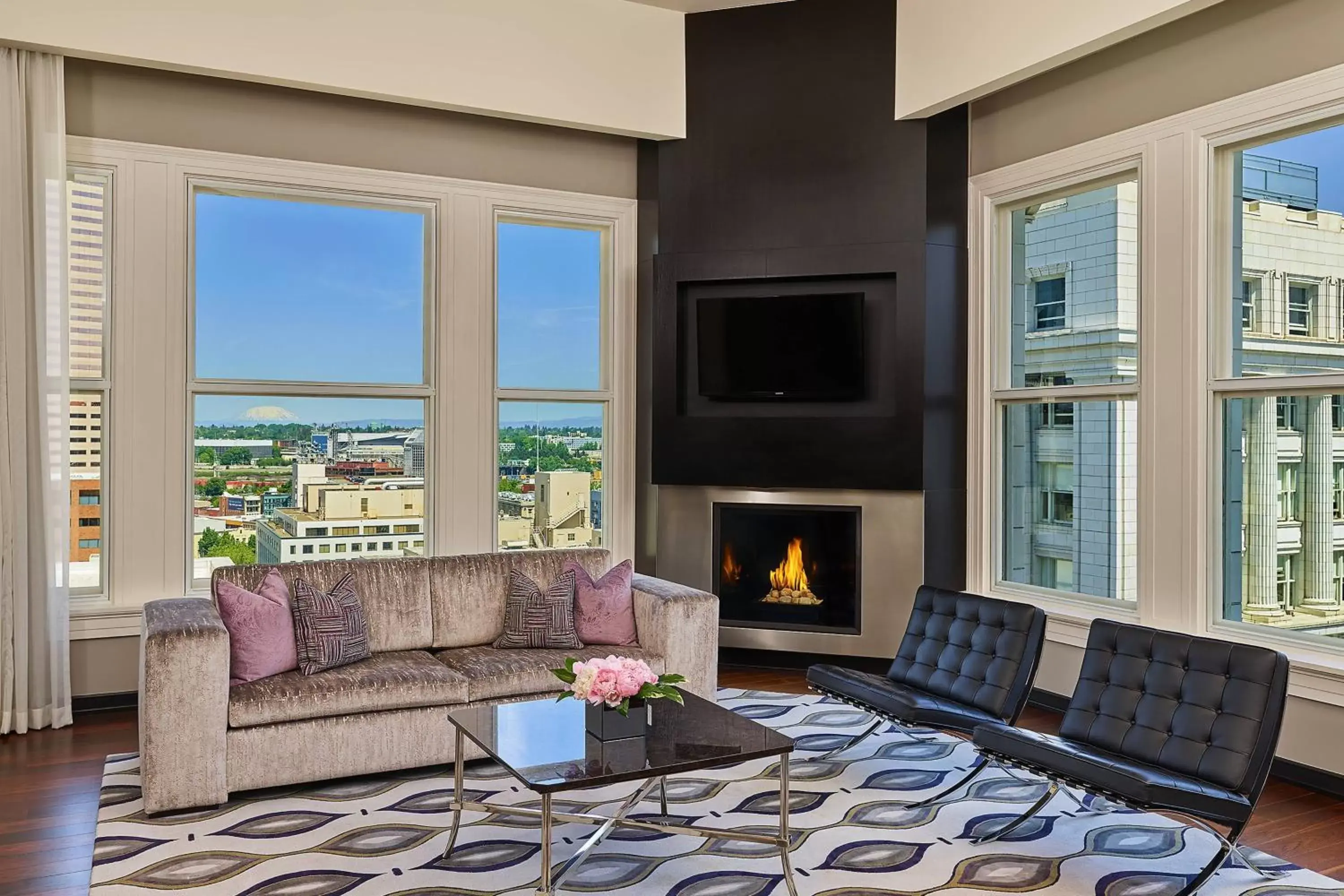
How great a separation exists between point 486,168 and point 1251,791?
479 centimetres

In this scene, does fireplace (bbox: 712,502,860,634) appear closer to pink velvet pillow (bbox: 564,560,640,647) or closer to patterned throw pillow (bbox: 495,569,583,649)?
pink velvet pillow (bbox: 564,560,640,647)

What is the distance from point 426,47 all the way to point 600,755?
3.95m

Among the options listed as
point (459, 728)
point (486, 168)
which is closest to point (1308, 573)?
point (459, 728)

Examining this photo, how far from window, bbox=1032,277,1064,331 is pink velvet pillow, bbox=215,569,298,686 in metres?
4.03

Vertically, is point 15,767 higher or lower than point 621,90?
lower

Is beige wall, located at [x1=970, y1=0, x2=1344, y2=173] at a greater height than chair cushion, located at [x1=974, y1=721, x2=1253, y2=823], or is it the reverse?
beige wall, located at [x1=970, y1=0, x2=1344, y2=173]

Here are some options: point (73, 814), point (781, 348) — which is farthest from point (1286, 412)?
point (73, 814)

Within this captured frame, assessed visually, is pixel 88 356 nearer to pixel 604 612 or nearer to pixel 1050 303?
pixel 604 612

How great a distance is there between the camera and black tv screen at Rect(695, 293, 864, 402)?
568cm

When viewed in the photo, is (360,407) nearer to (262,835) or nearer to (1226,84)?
(262,835)

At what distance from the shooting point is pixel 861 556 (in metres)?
5.78

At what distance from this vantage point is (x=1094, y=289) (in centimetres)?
516

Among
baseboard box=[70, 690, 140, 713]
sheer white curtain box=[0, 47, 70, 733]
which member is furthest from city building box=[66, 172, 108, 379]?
baseboard box=[70, 690, 140, 713]

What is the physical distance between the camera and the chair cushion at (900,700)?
3.84 meters
